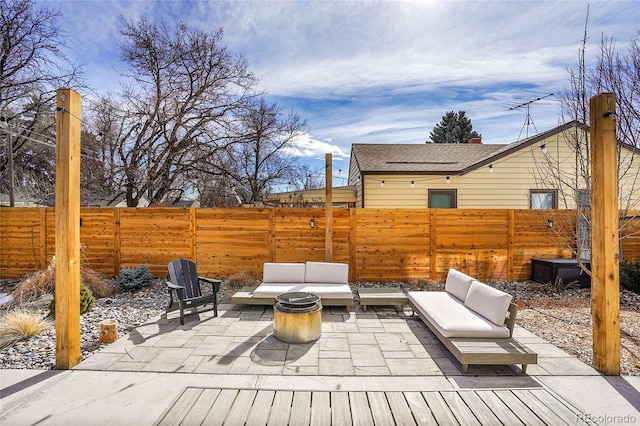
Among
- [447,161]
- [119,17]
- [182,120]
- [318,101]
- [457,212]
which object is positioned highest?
[119,17]

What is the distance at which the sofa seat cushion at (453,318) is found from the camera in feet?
12.2

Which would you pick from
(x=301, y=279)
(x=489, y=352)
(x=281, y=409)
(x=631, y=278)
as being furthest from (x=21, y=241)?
(x=631, y=278)

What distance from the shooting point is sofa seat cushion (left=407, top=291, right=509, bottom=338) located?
147 inches

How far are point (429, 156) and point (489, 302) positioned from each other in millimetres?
7522

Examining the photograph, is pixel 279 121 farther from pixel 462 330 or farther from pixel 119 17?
pixel 462 330

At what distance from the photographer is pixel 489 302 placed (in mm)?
4031

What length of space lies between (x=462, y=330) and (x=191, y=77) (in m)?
11.8

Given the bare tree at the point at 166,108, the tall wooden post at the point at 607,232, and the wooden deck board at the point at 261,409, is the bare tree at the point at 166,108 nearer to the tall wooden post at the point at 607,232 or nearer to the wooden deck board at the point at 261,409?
the wooden deck board at the point at 261,409

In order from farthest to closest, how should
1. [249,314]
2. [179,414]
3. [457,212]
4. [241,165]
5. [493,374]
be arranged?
[241,165], [457,212], [249,314], [493,374], [179,414]

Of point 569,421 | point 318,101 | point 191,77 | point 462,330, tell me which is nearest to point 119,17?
point 191,77

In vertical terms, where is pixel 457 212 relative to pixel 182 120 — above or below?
below

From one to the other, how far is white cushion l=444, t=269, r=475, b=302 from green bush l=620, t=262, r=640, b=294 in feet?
14.0

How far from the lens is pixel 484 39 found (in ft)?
21.8

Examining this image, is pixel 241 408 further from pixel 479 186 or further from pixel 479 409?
→ pixel 479 186
